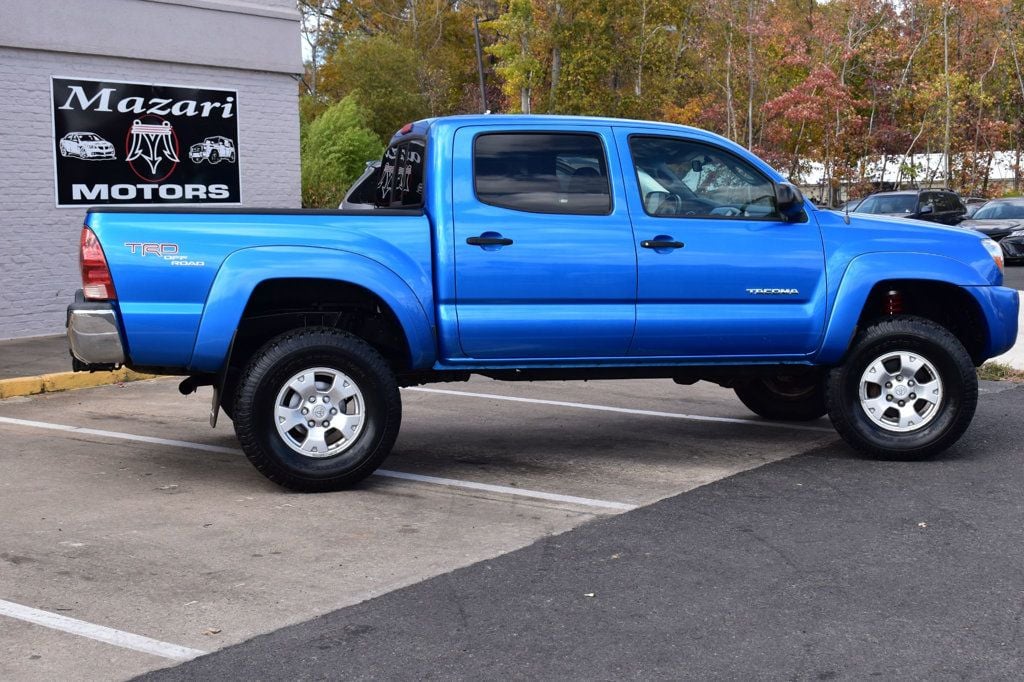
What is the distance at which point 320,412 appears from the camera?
6.96 metres

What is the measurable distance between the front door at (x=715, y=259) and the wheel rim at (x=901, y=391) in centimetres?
47

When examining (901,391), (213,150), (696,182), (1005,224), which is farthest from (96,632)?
(1005,224)

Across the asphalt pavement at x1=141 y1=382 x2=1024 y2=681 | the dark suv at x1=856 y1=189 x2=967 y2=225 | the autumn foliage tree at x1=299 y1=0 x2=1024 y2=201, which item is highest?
the autumn foliage tree at x1=299 y1=0 x2=1024 y2=201

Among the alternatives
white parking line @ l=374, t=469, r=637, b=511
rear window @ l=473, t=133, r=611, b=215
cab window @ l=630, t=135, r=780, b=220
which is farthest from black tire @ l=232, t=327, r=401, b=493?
cab window @ l=630, t=135, r=780, b=220

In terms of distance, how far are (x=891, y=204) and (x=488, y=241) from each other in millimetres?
21595

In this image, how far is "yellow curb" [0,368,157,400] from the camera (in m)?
10.6

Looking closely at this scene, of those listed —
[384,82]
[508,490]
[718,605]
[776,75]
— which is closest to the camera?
[718,605]

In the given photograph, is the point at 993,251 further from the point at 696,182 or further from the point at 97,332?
the point at 97,332

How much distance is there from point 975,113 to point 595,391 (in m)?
39.8

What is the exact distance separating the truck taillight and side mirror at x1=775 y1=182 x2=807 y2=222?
3.82 m

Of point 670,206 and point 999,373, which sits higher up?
point 670,206

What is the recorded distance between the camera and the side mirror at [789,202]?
7492 millimetres

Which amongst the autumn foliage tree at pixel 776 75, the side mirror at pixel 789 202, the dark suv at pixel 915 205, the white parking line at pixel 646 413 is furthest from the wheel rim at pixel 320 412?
the autumn foliage tree at pixel 776 75

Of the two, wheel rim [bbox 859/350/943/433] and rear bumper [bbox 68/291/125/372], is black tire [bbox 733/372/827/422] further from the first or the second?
rear bumper [bbox 68/291/125/372]
